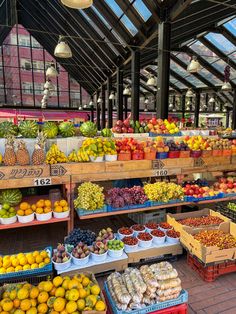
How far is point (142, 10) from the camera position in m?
7.52

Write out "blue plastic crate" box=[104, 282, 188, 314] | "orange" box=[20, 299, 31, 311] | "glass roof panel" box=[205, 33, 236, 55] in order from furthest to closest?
"glass roof panel" box=[205, 33, 236, 55], "blue plastic crate" box=[104, 282, 188, 314], "orange" box=[20, 299, 31, 311]

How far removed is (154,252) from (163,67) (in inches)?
214

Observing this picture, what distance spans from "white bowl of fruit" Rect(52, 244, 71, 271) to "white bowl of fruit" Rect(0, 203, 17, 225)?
0.86 metres

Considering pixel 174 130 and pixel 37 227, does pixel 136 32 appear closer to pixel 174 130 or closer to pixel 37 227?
pixel 174 130

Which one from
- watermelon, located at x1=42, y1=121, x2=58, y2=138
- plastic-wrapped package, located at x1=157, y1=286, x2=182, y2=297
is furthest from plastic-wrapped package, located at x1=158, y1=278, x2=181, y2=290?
watermelon, located at x1=42, y1=121, x2=58, y2=138

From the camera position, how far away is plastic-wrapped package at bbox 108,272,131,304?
6.99 feet

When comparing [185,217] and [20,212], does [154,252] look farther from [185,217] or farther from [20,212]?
[20,212]

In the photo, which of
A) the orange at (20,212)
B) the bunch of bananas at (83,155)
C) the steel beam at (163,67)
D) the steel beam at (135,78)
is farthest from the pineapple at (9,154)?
the steel beam at (135,78)

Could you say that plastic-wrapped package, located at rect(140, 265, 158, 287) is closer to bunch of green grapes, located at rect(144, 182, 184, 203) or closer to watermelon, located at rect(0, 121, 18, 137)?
bunch of green grapes, located at rect(144, 182, 184, 203)

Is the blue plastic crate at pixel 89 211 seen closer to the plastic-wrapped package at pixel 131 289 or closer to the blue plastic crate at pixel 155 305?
the plastic-wrapped package at pixel 131 289

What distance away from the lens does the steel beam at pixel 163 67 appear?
22.3 ft

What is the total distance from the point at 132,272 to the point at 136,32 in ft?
27.9

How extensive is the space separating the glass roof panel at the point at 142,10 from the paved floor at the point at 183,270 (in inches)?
240

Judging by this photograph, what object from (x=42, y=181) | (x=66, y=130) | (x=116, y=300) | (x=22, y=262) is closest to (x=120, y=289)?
(x=116, y=300)
